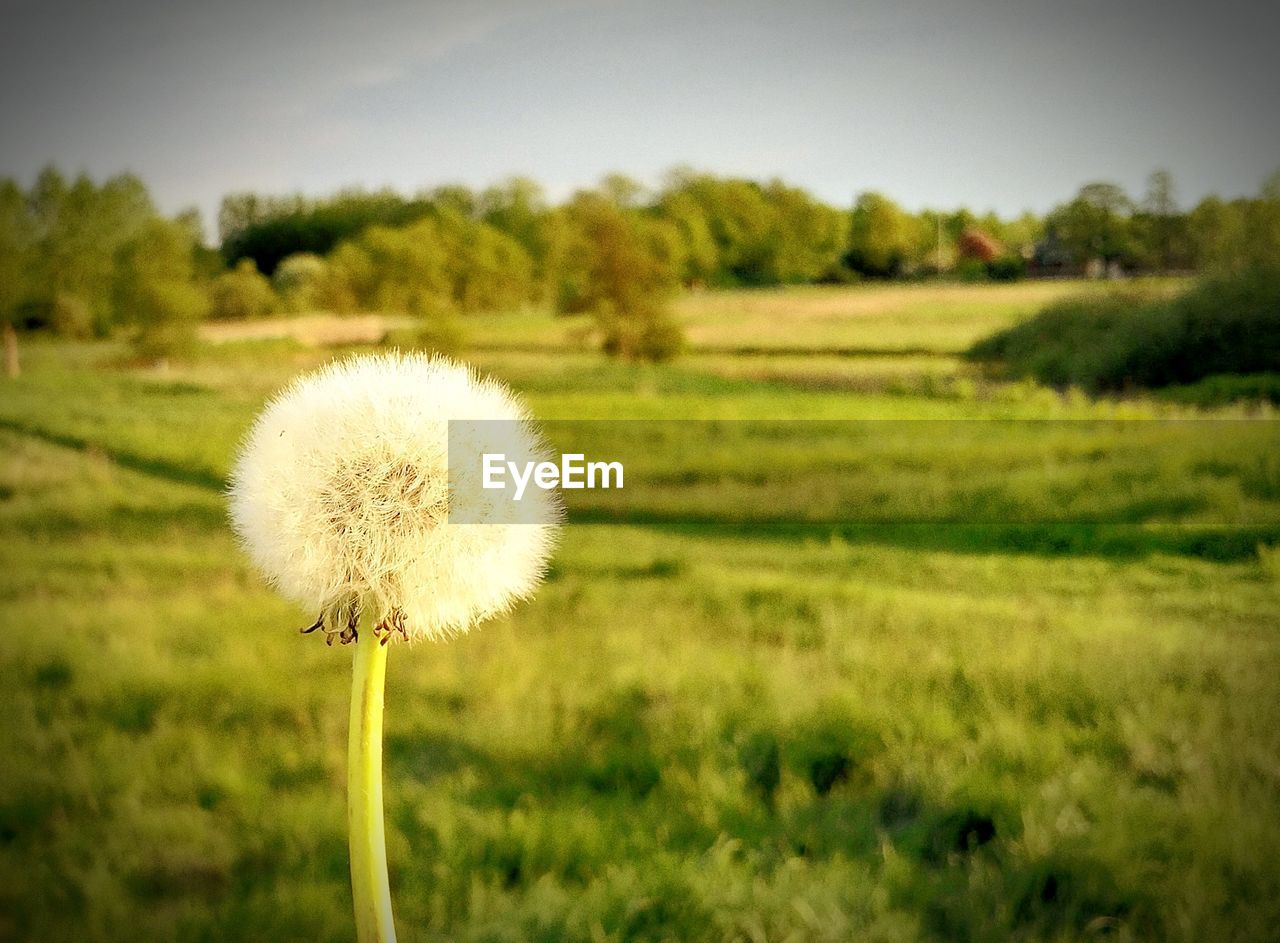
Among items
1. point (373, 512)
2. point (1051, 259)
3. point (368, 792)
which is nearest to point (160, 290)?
point (1051, 259)

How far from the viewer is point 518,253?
9641 mm

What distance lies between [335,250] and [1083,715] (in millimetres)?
7780

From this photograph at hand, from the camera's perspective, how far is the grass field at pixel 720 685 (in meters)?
3.64

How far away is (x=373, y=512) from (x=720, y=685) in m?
3.74

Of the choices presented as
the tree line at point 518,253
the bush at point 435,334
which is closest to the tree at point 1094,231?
the tree line at point 518,253

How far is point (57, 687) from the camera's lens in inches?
236

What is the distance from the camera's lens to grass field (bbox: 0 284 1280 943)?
364 centimetres

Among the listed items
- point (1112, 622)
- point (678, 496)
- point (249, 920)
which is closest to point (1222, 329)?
point (1112, 622)

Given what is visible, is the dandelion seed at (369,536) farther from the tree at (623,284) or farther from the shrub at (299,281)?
the shrub at (299,281)

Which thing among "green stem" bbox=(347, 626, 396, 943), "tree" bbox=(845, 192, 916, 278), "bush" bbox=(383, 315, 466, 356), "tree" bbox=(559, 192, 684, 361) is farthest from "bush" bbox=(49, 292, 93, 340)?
"green stem" bbox=(347, 626, 396, 943)

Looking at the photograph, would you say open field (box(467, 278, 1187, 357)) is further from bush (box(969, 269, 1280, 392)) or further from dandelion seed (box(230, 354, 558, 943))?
dandelion seed (box(230, 354, 558, 943))

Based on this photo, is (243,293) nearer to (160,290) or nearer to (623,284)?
(160,290)

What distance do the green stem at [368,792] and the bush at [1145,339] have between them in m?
8.40

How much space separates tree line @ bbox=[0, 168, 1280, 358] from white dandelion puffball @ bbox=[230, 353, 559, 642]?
6.96 meters
